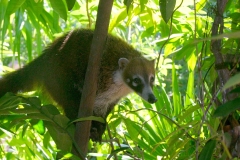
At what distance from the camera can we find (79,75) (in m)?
1.84

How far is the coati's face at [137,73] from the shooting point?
79.0 inches

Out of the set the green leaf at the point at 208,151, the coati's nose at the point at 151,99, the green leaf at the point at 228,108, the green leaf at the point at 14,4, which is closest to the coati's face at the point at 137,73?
the coati's nose at the point at 151,99

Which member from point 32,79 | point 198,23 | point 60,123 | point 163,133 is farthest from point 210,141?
point 32,79

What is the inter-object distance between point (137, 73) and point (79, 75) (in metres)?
0.37

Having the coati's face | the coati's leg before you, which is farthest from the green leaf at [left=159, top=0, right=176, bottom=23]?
the coati's face

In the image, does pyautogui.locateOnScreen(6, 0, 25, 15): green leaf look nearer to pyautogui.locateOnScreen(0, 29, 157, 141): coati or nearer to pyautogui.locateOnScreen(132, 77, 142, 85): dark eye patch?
pyautogui.locateOnScreen(0, 29, 157, 141): coati

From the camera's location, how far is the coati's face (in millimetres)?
2008

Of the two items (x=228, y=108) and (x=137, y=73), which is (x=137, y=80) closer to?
(x=137, y=73)

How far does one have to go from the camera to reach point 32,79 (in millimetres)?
1799

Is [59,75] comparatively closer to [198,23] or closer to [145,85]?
[145,85]

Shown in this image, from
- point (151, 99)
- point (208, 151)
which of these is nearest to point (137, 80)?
point (151, 99)

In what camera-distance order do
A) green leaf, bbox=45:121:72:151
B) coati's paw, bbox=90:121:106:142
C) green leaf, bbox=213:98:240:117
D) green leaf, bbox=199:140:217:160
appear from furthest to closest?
1. coati's paw, bbox=90:121:106:142
2. green leaf, bbox=45:121:72:151
3. green leaf, bbox=199:140:217:160
4. green leaf, bbox=213:98:240:117

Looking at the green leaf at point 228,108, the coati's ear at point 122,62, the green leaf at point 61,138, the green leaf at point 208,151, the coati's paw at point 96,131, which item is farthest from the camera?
the coati's ear at point 122,62

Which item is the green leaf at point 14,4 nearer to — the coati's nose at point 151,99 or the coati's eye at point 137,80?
the coati's nose at point 151,99
